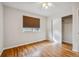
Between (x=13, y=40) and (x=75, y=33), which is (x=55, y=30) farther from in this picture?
(x=13, y=40)

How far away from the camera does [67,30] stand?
15.6 feet

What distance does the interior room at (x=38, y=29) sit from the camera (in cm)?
292

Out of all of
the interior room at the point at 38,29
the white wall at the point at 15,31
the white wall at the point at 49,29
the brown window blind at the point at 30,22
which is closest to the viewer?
the interior room at the point at 38,29

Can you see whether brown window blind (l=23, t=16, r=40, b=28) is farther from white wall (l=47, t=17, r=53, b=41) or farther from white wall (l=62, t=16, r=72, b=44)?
white wall (l=62, t=16, r=72, b=44)

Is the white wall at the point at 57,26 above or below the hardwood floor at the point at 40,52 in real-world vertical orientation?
above

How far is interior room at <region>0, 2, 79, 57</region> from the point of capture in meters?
2.92

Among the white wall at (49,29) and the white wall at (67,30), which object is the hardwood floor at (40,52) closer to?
the white wall at (67,30)

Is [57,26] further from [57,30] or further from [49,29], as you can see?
[49,29]

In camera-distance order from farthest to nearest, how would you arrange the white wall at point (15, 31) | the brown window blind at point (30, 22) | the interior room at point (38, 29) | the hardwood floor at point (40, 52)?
the brown window blind at point (30, 22) → the white wall at point (15, 31) → the interior room at point (38, 29) → the hardwood floor at point (40, 52)

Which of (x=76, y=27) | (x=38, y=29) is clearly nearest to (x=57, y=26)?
(x=38, y=29)

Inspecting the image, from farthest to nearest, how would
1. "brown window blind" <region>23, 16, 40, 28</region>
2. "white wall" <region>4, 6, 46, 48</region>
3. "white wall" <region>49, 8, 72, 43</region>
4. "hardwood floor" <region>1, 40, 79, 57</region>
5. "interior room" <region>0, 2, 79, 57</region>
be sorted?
"white wall" <region>49, 8, 72, 43</region> < "brown window blind" <region>23, 16, 40, 28</region> < "white wall" <region>4, 6, 46, 48</region> < "interior room" <region>0, 2, 79, 57</region> < "hardwood floor" <region>1, 40, 79, 57</region>

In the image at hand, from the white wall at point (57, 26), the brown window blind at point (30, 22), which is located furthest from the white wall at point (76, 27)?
the brown window blind at point (30, 22)

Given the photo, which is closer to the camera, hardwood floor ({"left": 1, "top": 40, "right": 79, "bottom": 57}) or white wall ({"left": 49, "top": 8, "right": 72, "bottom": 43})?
hardwood floor ({"left": 1, "top": 40, "right": 79, "bottom": 57})

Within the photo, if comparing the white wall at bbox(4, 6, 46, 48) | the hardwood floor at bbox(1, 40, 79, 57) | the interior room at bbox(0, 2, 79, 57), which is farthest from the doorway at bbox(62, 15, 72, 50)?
the white wall at bbox(4, 6, 46, 48)
